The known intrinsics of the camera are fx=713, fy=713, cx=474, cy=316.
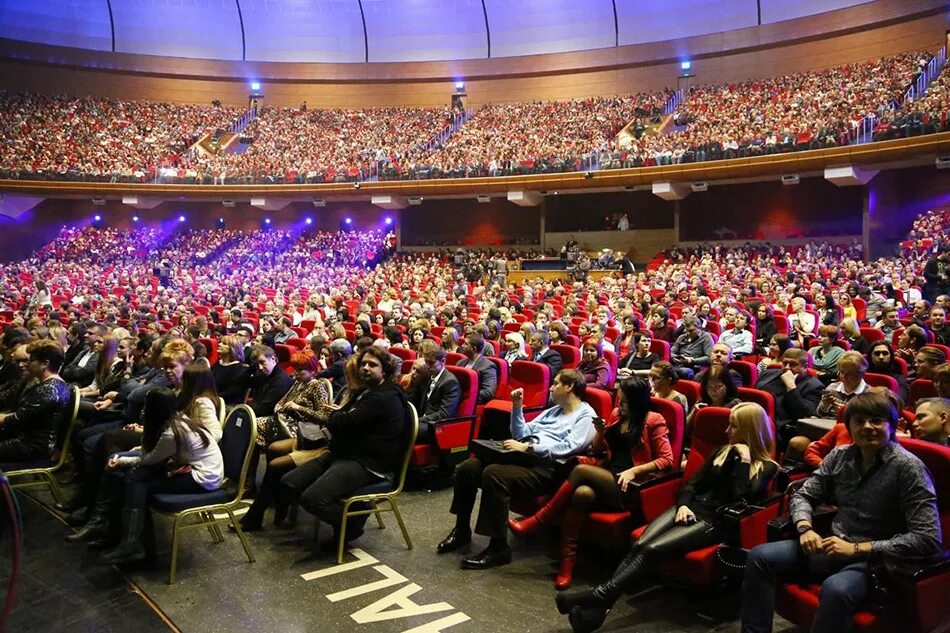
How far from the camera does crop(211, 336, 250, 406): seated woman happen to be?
A: 5879 millimetres

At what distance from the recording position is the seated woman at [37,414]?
444 cm

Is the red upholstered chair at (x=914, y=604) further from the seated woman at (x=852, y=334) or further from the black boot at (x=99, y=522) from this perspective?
the seated woman at (x=852, y=334)

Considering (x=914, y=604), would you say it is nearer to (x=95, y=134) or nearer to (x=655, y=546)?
(x=655, y=546)

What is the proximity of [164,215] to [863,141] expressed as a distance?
2190 centimetres

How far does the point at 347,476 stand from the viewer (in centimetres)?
389

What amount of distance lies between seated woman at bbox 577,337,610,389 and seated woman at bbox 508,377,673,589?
206cm

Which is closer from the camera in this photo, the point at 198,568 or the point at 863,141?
the point at 198,568

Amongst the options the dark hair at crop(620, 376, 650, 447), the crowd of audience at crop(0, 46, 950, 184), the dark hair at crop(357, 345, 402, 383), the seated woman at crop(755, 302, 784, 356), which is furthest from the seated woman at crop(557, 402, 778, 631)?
→ the crowd of audience at crop(0, 46, 950, 184)

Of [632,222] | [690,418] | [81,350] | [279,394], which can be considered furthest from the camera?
[632,222]

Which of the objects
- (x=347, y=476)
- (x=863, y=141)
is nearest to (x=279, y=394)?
(x=347, y=476)

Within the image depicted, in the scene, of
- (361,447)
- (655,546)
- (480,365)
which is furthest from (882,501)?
(480,365)

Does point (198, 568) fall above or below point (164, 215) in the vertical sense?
below

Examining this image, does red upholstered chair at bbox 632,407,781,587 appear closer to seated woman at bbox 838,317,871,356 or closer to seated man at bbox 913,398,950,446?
seated man at bbox 913,398,950,446

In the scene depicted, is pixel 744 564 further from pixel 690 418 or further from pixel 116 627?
pixel 116 627
